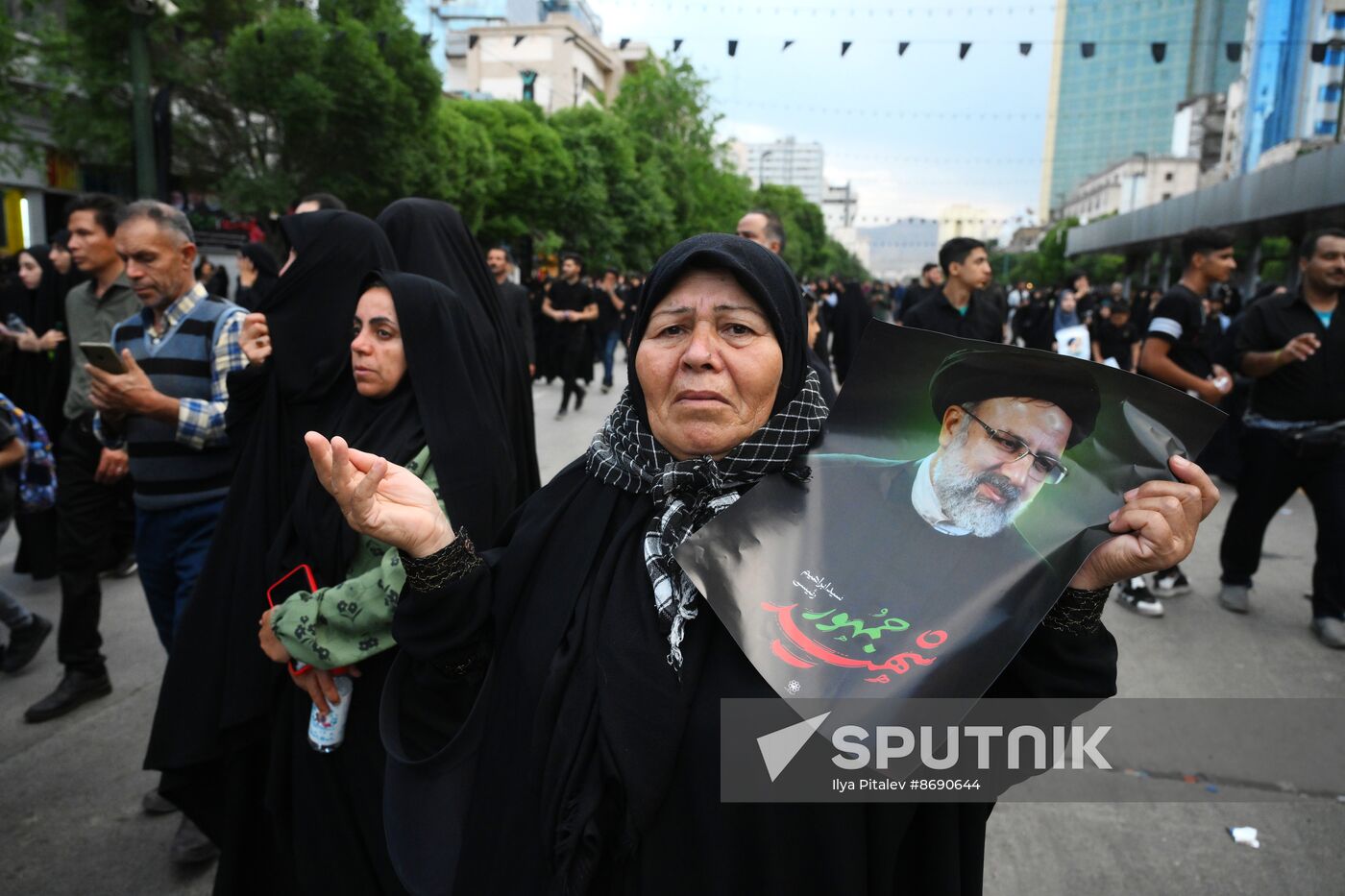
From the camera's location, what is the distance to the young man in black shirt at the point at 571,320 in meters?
12.8

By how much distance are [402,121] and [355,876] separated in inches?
873

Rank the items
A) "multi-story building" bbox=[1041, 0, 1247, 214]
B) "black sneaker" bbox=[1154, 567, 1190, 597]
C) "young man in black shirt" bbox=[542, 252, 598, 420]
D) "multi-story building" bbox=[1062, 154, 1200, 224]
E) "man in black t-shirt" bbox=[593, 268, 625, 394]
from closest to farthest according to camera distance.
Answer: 1. "black sneaker" bbox=[1154, 567, 1190, 597]
2. "young man in black shirt" bbox=[542, 252, 598, 420]
3. "man in black t-shirt" bbox=[593, 268, 625, 394]
4. "multi-story building" bbox=[1062, 154, 1200, 224]
5. "multi-story building" bbox=[1041, 0, 1247, 214]

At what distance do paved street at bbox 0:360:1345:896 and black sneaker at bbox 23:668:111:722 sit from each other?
0.16 feet

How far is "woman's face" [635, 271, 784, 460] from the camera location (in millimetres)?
1725

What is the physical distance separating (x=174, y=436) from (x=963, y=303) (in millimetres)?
5038

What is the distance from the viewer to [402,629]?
180 cm

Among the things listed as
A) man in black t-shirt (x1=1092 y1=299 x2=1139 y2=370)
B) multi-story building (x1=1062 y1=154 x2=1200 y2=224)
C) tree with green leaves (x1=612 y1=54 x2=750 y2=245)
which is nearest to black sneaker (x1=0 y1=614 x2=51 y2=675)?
man in black t-shirt (x1=1092 y1=299 x2=1139 y2=370)

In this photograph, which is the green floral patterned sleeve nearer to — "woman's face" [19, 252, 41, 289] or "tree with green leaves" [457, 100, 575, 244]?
"woman's face" [19, 252, 41, 289]

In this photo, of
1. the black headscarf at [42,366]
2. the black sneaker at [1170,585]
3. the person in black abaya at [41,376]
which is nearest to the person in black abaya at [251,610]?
the person in black abaya at [41,376]

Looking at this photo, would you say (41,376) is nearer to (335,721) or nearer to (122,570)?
(122,570)

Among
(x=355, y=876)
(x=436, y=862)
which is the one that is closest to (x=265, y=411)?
(x=355, y=876)

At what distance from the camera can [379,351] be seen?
261 cm

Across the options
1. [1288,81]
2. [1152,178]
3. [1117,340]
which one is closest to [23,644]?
[1117,340]
